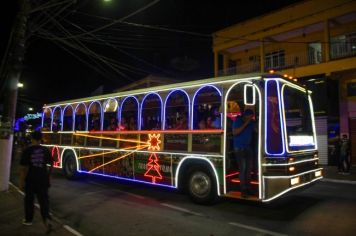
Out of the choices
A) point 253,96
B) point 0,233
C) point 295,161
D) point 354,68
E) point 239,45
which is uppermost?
point 239,45

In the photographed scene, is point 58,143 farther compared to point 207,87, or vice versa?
point 58,143

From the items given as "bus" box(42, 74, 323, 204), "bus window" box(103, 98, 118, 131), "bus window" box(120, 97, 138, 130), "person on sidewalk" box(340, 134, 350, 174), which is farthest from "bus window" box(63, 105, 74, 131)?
"person on sidewalk" box(340, 134, 350, 174)

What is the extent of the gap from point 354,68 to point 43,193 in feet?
59.1

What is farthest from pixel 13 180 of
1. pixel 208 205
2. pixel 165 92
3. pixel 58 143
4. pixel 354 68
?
pixel 354 68

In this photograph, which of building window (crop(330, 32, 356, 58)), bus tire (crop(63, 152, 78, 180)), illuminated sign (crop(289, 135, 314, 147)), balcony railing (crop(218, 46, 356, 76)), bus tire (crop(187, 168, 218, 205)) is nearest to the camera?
illuminated sign (crop(289, 135, 314, 147))

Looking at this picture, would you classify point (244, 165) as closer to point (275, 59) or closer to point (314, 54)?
point (314, 54)

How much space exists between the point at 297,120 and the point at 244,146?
1.90m

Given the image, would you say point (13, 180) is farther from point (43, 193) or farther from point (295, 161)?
point (295, 161)

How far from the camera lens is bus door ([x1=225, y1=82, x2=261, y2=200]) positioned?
8188mm

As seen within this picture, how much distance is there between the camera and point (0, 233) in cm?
654

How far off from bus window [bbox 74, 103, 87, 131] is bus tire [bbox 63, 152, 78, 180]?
1.15 m

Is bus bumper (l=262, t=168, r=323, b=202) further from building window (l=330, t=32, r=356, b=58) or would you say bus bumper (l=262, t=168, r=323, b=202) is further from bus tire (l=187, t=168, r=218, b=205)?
building window (l=330, t=32, r=356, b=58)

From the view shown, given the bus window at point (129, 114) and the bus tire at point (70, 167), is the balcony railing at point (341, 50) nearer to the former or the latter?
the bus window at point (129, 114)

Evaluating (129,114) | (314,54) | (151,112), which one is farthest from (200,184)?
(314,54)
